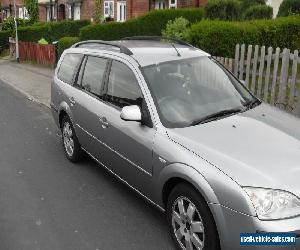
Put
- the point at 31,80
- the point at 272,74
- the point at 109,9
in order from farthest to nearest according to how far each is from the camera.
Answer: the point at 109,9
the point at 31,80
the point at 272,74

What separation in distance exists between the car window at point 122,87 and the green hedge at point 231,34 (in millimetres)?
5165

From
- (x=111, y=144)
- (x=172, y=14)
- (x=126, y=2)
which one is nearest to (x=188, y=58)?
(x=111, y=144)

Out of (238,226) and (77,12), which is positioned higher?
(77,12)

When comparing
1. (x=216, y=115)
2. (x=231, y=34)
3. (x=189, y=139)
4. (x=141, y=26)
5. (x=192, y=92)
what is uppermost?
(x=141, y=26)

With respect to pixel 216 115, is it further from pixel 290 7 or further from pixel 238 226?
pixel 290 7

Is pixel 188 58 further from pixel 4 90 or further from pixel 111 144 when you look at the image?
pixel 4 90

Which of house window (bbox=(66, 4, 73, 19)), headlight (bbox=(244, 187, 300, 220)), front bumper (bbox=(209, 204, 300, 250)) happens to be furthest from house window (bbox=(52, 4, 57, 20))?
headlight (bbox=(244, 187, 300, 220))

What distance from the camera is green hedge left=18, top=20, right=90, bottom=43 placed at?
97.9 ft

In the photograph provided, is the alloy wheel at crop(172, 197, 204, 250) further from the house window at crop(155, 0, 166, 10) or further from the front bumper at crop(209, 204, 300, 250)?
the house window at crop(155, 0, 166, 10)

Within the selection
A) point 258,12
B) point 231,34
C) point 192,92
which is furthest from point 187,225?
point 258,12

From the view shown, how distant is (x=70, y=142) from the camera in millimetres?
6855

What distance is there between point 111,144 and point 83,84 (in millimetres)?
1373

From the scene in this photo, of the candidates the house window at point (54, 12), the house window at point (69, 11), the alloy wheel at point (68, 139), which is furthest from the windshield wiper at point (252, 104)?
the house window at point (54, 12)

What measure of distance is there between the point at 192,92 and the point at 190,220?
4.97 feet
